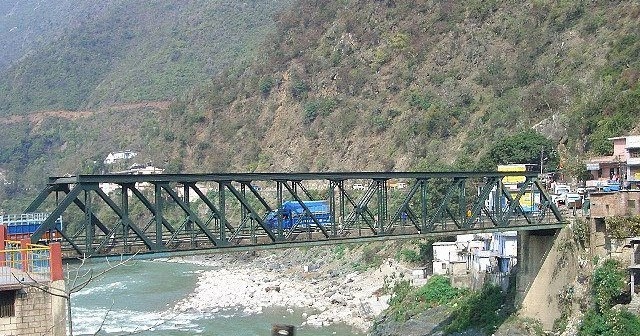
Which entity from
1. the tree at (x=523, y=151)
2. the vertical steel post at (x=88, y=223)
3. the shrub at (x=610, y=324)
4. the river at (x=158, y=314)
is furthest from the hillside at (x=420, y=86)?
the vertical steel post at (x=88, y=223)

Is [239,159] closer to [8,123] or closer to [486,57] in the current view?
[486,57]

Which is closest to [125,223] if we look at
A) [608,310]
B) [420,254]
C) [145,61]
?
[608,310]

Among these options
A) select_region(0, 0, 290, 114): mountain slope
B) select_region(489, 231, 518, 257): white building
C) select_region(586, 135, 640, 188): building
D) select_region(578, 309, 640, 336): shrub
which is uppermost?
select_region(0, 0, 290, 114): mountain slope

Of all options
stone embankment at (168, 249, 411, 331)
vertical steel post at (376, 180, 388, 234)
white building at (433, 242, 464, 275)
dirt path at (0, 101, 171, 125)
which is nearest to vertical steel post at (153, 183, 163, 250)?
vertical steel post at (376, 180, 388, 234)

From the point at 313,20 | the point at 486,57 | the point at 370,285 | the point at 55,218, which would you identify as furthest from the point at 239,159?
the point at 55,218

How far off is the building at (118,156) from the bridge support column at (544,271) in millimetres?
89639

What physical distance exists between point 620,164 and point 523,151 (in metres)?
9.93

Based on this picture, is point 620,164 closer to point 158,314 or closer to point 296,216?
point 296,216

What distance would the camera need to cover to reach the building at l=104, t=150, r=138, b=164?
391ft

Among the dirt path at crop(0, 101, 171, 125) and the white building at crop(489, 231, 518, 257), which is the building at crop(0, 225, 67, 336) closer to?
the white building at crop(489, 231, 518, 257)

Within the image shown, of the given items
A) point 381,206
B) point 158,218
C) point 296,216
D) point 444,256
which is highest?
point 381,206

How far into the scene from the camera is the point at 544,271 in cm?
3344

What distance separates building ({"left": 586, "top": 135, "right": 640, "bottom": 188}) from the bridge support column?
9899 mm

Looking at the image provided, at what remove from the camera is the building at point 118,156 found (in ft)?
391
